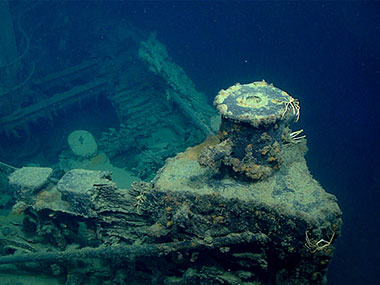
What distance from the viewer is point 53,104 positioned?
9227 millimetres

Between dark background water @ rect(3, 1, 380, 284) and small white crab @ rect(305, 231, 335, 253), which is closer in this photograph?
small white crab @ rect(305, 231, 335, 253)

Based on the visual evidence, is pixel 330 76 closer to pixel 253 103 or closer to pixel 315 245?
pixel 253 103

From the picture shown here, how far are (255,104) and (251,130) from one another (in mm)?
263

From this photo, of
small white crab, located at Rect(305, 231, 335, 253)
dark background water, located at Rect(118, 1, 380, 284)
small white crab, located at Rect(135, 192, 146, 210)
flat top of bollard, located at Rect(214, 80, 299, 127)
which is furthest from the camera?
dark background water, located at Rect(118, 1, 380, 284)

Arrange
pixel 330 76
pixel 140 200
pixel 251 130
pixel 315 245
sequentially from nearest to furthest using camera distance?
pixel 315 245 → pixel 251 130 → pixel 140 200 → pixel 330 76

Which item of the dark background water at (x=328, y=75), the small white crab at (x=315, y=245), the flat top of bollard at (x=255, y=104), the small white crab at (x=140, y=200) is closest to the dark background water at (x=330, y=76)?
the dark background water at (x=328, y=75)

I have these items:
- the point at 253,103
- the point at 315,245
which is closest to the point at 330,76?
the point at 253,103

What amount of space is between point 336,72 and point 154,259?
18.2 meters

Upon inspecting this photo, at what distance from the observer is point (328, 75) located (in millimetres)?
17281

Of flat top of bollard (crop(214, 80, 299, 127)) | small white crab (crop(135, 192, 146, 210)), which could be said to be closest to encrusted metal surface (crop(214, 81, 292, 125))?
flat top of bollard (crop(214, 80, 299, 127))

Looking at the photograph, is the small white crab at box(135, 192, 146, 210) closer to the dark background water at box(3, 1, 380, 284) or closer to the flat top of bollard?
the flat top of bollard

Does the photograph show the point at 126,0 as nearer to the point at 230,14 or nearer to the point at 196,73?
the point at 230,14

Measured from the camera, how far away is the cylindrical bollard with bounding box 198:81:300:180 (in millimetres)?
2402

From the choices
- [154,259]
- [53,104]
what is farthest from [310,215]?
[53,104]
